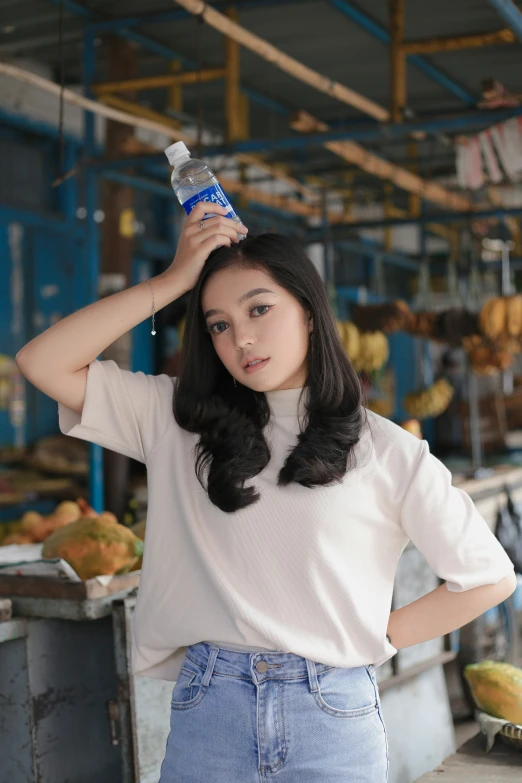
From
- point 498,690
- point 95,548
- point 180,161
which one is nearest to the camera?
point 180,161

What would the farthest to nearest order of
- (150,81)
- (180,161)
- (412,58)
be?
1. (412,58)
2. (150,81)
3. (180,161)

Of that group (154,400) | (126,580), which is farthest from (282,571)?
(126,580)

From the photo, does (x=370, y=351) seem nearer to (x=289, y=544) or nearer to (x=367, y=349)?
(x=367, y=349)

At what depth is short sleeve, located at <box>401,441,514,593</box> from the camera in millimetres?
1775

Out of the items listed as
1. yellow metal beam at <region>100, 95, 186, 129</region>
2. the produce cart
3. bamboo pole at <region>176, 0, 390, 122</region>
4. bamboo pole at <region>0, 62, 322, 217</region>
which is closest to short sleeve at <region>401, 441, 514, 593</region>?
the produce cart

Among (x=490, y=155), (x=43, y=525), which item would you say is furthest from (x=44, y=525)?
(x=490, y=155)

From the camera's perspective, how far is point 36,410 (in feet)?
24.7

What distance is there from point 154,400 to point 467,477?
11.8 ft

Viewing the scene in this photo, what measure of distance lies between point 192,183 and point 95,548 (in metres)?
1.42

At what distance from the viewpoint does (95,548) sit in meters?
2.99

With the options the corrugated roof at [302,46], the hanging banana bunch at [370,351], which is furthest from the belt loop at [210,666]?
the hanging banana bunch at [370,351]

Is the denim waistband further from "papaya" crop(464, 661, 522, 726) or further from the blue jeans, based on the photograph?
"papaya" crop(464, 661, 522, 726)

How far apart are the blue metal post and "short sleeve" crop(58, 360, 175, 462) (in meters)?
3.36

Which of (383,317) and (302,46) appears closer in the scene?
(302,46)
